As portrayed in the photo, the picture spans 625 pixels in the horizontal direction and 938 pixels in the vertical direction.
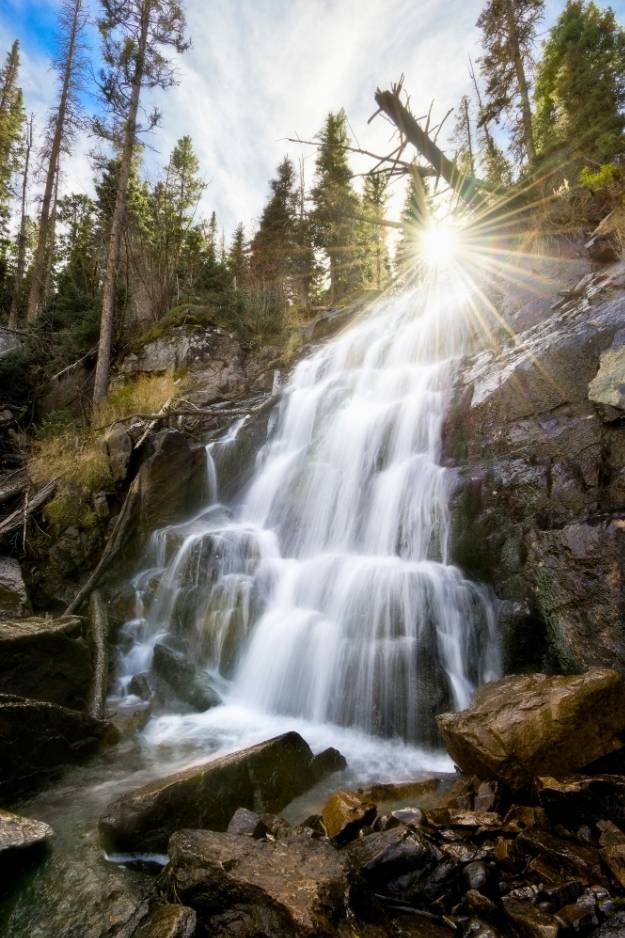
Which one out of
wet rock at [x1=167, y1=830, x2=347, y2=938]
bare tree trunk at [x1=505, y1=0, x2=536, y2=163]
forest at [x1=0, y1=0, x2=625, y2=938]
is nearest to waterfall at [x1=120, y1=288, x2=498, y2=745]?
forest at [x1=0, y1=0, x2=625, y2=938]

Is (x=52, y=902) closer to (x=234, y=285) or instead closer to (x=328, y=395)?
(x=328, y=395)

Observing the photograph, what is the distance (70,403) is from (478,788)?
14.4 meters

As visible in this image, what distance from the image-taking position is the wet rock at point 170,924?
2.29 meters

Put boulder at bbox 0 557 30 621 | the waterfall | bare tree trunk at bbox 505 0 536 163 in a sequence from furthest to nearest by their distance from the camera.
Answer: bare tree trunk at bbox 505 0 536 163 < boulder at bbox 0 557 30 621 < the waterfall

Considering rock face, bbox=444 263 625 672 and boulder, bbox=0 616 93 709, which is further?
boulder, bbox=0 616 93 709

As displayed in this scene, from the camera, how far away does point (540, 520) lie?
546 cm

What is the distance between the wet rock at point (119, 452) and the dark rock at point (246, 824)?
696 cm

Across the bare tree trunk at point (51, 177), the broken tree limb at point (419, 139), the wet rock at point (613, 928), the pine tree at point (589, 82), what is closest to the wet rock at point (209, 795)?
the wet rock at point (613, 928)

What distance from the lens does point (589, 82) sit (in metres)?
13.2

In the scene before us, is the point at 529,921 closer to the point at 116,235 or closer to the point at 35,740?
the point at 35,740

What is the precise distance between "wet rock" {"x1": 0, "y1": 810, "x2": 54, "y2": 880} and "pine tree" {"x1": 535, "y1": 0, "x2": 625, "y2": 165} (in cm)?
1443

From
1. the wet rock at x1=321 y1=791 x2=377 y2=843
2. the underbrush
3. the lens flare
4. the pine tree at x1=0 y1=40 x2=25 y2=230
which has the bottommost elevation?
the wet rock at x1=321 y1=791 x2=377 y2=843

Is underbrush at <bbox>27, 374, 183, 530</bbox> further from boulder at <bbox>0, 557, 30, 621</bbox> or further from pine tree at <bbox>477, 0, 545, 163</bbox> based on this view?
pine tree at <bbox>477, 0, 545, 163</bbox>

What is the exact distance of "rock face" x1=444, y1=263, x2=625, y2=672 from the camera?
466 centimetres
